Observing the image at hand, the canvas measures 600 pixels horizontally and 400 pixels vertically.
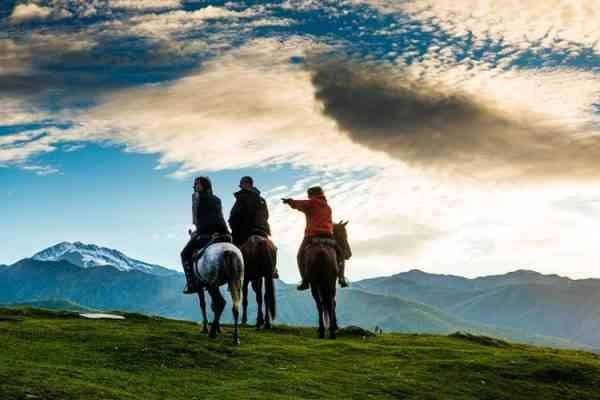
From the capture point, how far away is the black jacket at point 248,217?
26.4m

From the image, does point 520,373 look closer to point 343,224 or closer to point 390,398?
point 390,398

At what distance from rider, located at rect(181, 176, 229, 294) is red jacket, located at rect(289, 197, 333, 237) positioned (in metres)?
3.31

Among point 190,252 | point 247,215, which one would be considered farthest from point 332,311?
point 190,252

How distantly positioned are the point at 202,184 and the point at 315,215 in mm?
4875

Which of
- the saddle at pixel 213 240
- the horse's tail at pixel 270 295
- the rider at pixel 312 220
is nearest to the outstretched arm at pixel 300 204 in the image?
the rider at pixel 312 220

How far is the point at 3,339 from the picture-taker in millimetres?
18312

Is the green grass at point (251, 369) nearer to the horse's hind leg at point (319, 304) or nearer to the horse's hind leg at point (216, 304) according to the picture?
the horse's hind leg at point (216, 304)

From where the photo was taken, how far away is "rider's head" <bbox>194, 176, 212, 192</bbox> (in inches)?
893

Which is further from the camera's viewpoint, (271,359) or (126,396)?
(271,359)

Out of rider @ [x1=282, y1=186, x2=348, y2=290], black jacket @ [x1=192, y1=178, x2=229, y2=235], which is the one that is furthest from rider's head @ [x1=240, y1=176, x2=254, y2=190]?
black jacket @ [x1=192, y1=178, x2=229, y2=235]

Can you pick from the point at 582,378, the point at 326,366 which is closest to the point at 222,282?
the point at 326,366

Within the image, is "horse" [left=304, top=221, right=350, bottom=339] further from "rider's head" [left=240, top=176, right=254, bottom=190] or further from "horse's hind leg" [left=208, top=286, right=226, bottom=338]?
"rider's head" [left=240, top=176, right=254, bottom=190]

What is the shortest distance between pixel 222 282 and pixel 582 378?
12.4m

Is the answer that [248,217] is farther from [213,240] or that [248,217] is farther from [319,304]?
[319,304]
